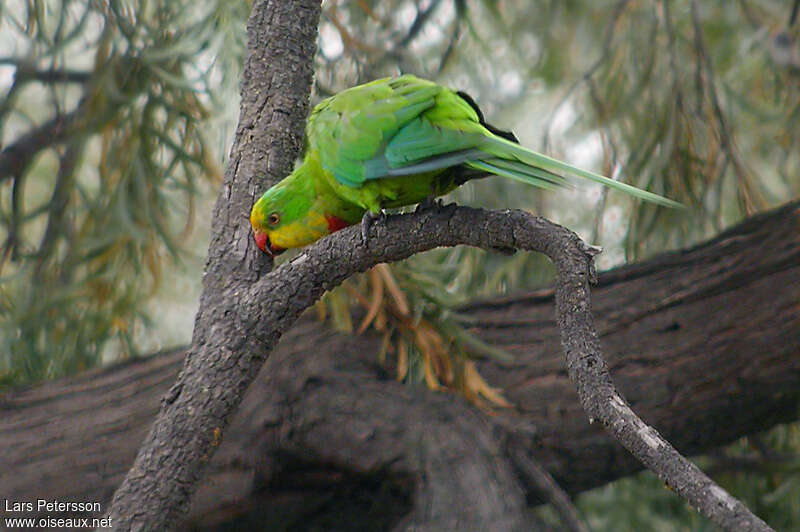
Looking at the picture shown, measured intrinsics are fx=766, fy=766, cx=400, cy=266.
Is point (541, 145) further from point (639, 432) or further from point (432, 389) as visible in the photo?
point (639, 432)

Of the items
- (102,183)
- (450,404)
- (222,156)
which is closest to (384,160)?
(450,404)

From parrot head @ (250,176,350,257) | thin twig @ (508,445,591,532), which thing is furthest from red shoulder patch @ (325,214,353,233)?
thin twig @ (508,445,591,532)

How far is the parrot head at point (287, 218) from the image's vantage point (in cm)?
205

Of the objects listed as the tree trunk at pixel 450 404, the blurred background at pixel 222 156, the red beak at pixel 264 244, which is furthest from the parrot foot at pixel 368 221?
the tree trunk at pixel 450 404

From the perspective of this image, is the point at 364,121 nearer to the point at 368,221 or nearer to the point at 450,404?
the point at 368,221

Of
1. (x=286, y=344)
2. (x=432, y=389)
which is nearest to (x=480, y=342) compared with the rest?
(x=432, y=389)

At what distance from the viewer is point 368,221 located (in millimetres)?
1817

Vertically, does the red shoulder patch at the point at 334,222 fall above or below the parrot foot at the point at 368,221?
above

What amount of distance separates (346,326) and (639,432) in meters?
1.51

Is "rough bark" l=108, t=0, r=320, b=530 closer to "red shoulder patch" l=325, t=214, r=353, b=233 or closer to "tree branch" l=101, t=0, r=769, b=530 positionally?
"tree branch" l=101, t=0, r=769, b=530

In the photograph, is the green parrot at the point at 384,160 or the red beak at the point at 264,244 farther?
the red beak at the point at 264,244

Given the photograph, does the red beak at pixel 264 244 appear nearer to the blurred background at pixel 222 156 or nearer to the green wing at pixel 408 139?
the green wing at pixel 408 139

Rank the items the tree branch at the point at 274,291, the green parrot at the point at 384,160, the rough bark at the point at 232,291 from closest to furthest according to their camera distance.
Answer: the tree branch at the point at 274,291 → the green parrot at the point at 384,160 → the rough bark at the point at 232,291

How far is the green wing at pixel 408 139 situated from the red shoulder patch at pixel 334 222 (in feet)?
0.68
